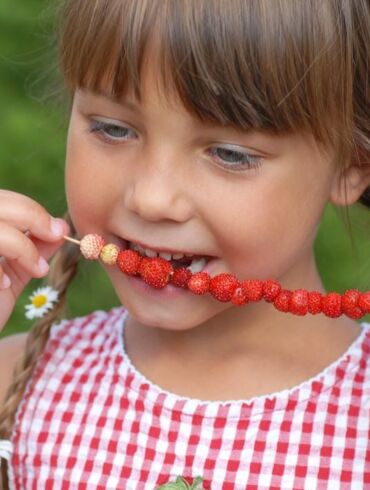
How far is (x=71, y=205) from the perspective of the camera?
76.2 inches

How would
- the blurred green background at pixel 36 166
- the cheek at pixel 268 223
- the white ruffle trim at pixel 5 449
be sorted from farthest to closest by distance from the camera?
1. the blurred green background at pixel 36 166
2. the white ruffle trim at pixel 5 449
3. the cheek at pixel 268 223

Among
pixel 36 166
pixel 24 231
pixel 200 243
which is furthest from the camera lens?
pixel 36 166

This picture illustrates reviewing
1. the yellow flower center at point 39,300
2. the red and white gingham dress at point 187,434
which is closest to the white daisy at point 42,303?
the yellow flower center at point 39,300

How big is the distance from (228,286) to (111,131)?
311mm

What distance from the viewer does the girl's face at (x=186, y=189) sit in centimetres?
175

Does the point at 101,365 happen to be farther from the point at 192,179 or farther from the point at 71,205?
the point at 192,179

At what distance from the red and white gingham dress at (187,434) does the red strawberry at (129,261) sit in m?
0.30

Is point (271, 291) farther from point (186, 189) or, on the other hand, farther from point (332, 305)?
point (186, 189)

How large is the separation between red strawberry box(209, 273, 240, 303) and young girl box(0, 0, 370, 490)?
29mm

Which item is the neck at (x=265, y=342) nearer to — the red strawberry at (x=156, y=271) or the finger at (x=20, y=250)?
the red strawberry at (x=156, y=271)

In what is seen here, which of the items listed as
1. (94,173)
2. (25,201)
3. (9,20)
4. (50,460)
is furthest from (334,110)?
(9,20)

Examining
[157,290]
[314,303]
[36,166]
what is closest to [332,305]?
[314,303]

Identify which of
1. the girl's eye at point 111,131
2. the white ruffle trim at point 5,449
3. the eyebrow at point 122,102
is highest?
the eyebrow at point 122,102

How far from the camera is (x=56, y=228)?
1910 mm
